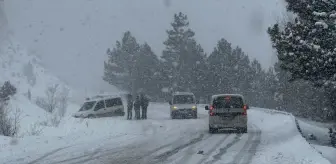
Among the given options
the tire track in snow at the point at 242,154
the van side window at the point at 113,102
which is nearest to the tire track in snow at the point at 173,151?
the tire track in snow at the point at 242,154

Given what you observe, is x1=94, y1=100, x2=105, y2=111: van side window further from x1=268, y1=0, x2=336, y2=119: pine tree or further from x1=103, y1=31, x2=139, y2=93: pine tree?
x1=103, y1=31, x2=139, y2=93: pine tree

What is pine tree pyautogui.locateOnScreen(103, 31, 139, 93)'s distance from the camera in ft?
283

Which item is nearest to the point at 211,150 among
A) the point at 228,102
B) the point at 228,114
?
the point at 228,114

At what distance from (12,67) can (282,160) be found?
19459cm

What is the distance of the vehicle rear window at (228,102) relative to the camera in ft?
76.8

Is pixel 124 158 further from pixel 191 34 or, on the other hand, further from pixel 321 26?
pixel 191 34

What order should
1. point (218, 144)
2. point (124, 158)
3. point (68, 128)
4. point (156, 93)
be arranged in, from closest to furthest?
1. point (124, 158)
2. point (218, 144)
3. point (68, 128)
4. point (156, 93)

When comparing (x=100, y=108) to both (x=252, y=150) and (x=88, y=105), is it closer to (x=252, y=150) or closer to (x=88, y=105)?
(x=88, y=105)

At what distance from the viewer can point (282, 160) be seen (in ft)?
44.8

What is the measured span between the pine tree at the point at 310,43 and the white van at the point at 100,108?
18375 mm

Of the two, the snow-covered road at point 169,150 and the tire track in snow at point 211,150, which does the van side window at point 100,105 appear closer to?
the snow-covered road at point 169,150

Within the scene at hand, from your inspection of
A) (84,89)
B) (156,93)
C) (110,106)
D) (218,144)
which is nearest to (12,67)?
(84,89)

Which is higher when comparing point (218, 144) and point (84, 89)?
point (84, 89)

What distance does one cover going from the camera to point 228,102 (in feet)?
77.2
